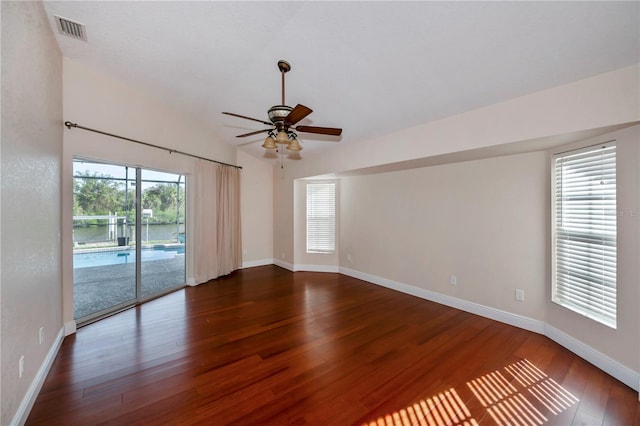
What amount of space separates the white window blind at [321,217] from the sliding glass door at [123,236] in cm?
262

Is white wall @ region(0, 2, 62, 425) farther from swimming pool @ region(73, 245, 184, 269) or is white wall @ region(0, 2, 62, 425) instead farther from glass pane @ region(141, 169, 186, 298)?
glass pane @ region(141, 169, 186, 298)

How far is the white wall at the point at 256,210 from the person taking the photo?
6203 millimetres

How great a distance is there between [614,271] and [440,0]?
2768 millimetres

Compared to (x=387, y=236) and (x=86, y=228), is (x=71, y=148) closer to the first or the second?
(x=86, y=228)

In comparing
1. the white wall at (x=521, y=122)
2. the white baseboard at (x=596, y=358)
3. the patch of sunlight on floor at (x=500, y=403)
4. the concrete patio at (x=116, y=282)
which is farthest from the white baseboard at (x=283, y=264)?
the white baseboard at (x=596, y=358)

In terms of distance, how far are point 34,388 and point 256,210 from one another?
4.74 m

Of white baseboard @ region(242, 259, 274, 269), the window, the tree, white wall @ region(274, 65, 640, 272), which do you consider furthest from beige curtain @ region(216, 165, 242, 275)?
the window

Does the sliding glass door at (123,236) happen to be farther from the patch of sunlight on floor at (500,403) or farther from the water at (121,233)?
the patch of sunlight on floor at (500,403)

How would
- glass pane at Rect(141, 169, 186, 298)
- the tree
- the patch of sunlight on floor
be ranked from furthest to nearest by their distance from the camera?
1. glass pane at Rect(141, 169, 186, 298)
2. the tree
3. the patch of sunlight on floor

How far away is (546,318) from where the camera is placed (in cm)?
293

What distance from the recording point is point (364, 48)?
Result: 2.38 metres

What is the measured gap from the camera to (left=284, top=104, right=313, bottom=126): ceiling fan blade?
211 cm

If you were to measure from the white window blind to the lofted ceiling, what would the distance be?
8.10 feet

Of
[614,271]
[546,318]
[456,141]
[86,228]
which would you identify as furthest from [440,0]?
[86,228]
